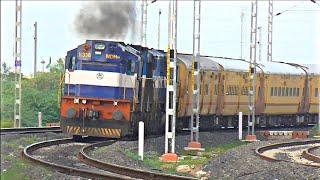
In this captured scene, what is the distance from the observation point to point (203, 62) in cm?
2973

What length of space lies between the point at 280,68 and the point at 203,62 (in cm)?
872

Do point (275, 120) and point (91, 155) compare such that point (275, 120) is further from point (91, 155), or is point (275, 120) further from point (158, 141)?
point (91, 155)

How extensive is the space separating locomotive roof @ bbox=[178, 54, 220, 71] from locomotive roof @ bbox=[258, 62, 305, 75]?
5.00 m

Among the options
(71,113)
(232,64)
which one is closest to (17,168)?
(71,113)

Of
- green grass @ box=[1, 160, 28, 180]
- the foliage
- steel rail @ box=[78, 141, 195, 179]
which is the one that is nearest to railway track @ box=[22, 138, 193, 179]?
steel rail @ box=[78, 141, 195, 179]

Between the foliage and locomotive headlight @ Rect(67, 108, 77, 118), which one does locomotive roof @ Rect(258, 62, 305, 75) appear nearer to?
the foliage

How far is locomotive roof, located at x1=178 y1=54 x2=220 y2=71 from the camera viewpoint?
28.1 meters

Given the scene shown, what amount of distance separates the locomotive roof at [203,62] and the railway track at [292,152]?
5.89m

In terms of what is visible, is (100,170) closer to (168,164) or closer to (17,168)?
(17,168)

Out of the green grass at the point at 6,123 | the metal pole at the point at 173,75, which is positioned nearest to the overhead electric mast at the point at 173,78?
the metal pole at the point at 173,75

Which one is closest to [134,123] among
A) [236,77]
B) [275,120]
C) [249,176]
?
[249,176]

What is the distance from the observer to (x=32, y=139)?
24.1m

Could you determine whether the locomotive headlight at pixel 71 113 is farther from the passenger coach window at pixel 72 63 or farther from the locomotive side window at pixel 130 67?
the locomotive side window at pixel 130 67

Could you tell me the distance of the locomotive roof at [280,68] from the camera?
35.7 metres
